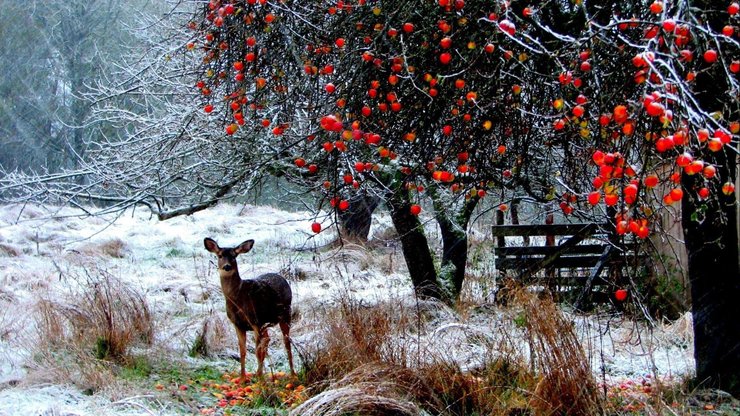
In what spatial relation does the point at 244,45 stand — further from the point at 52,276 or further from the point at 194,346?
the point at 52,276

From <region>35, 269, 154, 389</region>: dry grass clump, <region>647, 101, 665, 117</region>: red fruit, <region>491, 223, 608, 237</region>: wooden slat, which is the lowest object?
<region>35, 269, 154, 389</region>: dry grass clump

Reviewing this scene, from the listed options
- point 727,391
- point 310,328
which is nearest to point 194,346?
point 310,328

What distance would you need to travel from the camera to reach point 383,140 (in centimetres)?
429

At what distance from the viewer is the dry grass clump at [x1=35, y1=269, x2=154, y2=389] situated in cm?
513

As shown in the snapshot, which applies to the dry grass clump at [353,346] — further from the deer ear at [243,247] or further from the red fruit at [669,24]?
the red fruit at [669,24]

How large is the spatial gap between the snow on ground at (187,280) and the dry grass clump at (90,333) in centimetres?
16

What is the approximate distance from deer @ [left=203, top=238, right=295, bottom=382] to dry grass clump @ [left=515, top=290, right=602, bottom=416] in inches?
74.0

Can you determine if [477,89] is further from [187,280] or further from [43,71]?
[43,71]

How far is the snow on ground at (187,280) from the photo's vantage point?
4996 millimetres

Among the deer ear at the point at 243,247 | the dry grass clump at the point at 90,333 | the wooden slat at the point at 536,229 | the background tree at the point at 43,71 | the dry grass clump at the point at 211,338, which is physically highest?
the background tree at the point at 43,71

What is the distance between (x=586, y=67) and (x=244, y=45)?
2.44m

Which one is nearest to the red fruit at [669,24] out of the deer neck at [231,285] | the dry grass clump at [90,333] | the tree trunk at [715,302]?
the tree trunk at [715,302]

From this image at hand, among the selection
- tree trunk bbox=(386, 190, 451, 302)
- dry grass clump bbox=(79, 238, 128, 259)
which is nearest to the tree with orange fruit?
tree trunk bbox=(386, 190, 451, 302)

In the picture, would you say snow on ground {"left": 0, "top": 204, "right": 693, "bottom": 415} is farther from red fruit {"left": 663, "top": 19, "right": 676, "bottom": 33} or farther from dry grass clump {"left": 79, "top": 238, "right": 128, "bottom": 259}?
red fruit {"left": 663, "top": 19, "right": 676, "bottom": 33}
